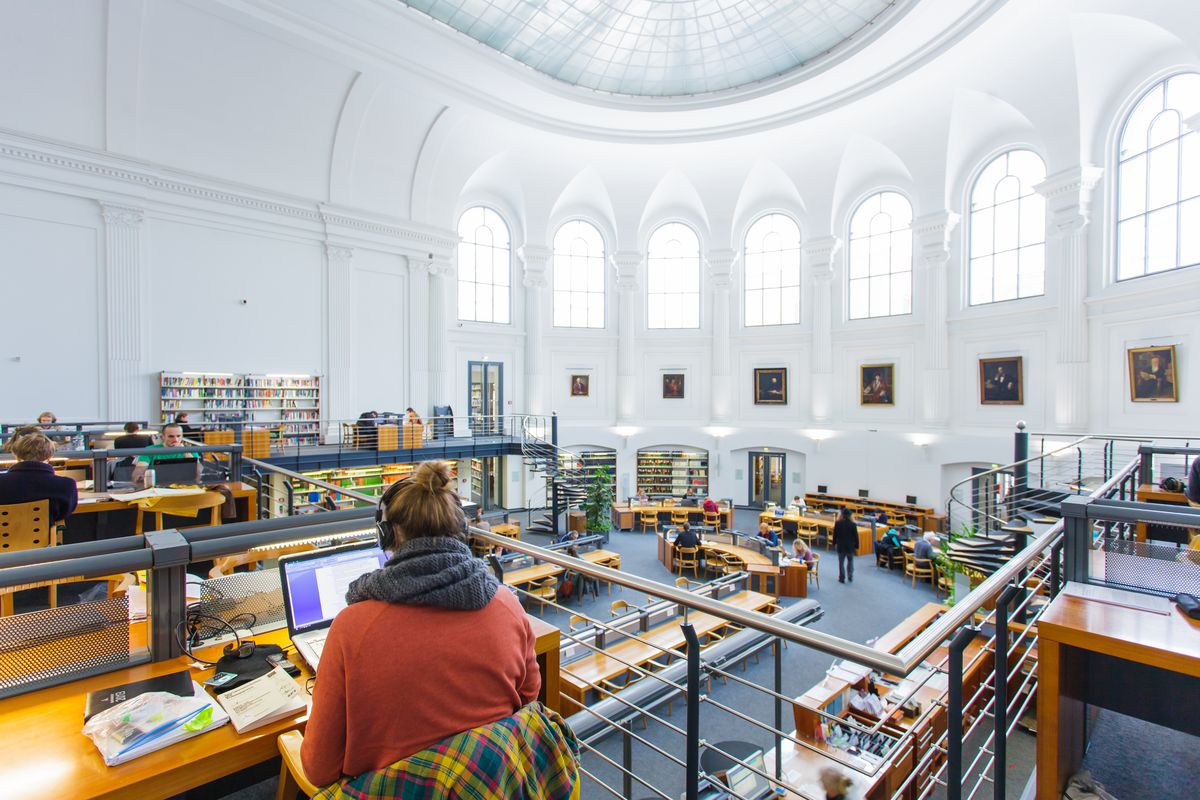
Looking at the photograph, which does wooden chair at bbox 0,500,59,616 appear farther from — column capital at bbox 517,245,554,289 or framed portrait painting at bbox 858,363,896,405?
framed portrait painting at bbox 858,363,896,405

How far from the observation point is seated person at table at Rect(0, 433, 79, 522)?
3.11m

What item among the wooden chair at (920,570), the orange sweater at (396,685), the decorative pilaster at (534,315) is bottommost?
the wooden chair at (920,570)

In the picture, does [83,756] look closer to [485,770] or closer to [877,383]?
[485,770]

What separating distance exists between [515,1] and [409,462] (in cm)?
976

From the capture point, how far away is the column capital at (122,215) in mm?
9703

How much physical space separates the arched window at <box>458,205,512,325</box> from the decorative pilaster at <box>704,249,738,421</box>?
6400 mm

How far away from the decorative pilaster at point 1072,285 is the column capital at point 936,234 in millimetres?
2210

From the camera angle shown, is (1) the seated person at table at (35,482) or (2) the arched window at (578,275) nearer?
(1) the seated person at table at (35,482)

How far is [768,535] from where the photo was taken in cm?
1226

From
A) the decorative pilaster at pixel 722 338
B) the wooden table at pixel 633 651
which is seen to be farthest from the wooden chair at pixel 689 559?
the decorative pilaster at pixel 722 338

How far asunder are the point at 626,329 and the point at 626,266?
6.47ft

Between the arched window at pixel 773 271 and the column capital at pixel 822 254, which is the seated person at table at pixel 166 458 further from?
the column capital at pixel 822 254

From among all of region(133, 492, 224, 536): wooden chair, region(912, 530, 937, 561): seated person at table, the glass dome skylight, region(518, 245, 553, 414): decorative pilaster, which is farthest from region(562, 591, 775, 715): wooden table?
the glass dome skylight

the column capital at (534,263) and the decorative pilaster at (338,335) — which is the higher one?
the column capital at (534,263)
